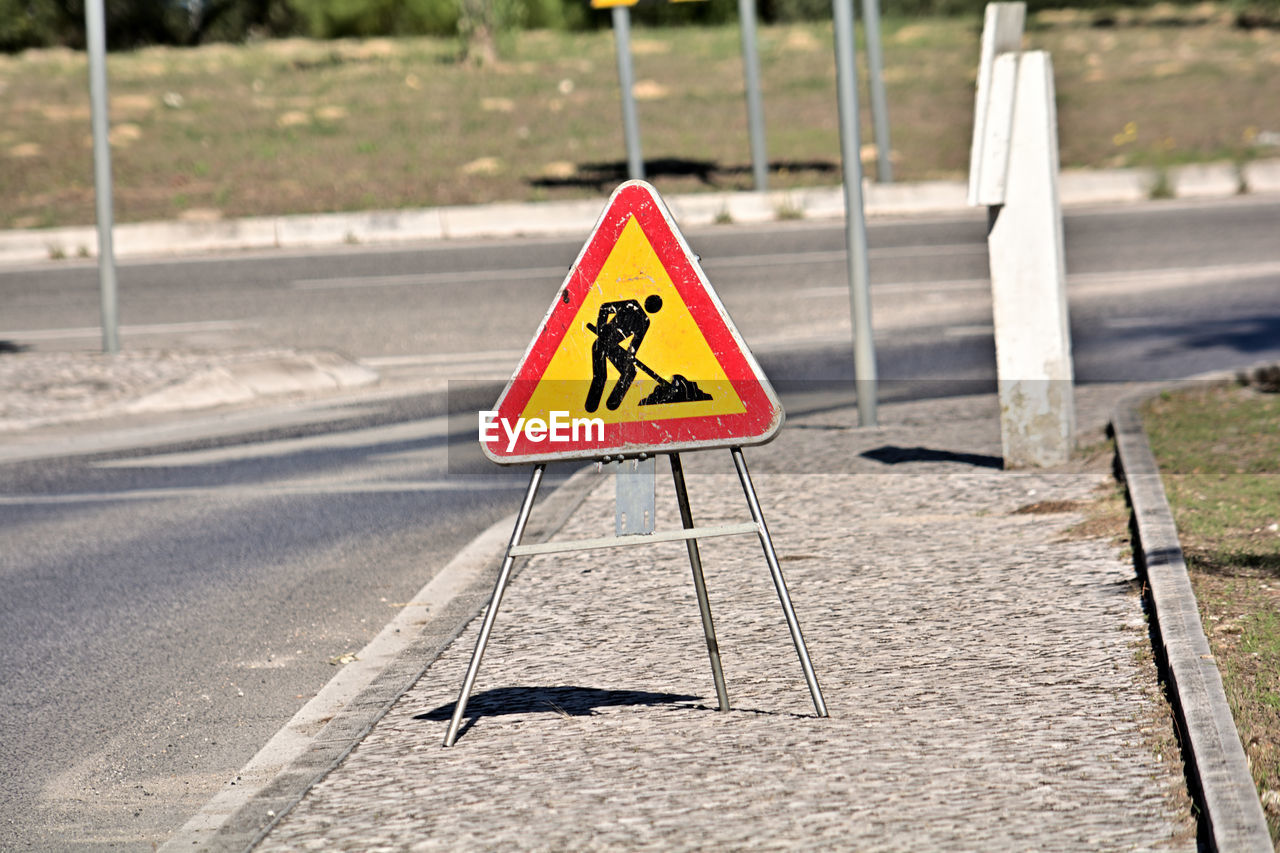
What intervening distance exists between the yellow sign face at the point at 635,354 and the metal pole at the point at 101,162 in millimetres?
8561

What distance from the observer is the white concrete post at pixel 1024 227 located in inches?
305

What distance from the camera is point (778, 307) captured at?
14.6 meters

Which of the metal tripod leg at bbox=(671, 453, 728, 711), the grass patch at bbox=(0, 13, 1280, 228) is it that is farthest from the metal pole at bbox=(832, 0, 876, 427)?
the grass patch at bbox=(0, 13, 1280, 228)

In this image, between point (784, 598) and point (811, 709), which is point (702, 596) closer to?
point (784, 598)

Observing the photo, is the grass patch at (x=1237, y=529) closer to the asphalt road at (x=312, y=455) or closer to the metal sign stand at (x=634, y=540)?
the metal sign stand at (x=634, y=540)

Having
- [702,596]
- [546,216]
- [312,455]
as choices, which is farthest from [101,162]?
[702,596]

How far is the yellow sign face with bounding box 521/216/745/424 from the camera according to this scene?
457cm

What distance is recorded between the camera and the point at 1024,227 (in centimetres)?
782

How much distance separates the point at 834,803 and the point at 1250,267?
12.4 metres

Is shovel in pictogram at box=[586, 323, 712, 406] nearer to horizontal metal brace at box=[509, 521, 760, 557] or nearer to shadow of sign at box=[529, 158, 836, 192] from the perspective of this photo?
horizontal metal brace at box=[509, 521, 760, 557]

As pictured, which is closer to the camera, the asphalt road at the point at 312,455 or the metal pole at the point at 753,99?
the asphalt road at the point at 312,455

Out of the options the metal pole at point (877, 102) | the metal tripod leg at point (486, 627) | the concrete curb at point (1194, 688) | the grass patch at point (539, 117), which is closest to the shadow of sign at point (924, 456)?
the concrete curb at point (1194, 688)

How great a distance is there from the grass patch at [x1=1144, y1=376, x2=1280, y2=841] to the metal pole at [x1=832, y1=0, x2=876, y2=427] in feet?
4.94

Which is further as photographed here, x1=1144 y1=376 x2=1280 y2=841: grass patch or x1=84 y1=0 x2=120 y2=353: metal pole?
x1=84 y1=0 x2=120 y2=353: metal pole
